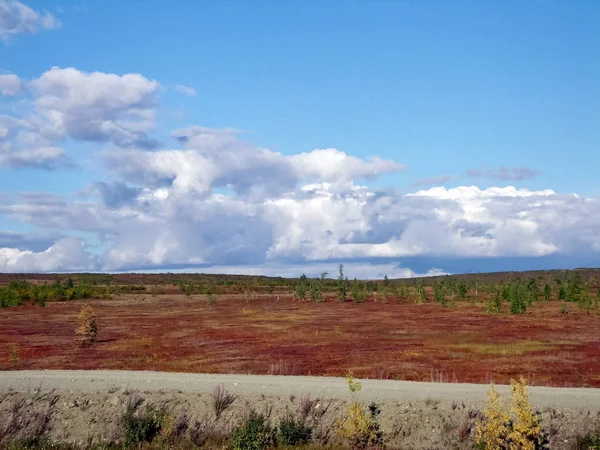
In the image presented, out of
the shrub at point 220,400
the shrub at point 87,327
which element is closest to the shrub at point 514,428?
the shrub at point 220,400

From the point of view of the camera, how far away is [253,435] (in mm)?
18625

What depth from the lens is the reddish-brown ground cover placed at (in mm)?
31688

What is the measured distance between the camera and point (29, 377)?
2527 centimetres

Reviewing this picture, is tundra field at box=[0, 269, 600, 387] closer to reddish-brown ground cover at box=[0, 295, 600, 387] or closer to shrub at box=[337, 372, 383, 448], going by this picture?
reddish-brown ground cover at box=[0, 295, 600, 387]

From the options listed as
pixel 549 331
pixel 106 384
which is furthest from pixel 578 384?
pixel 549 331

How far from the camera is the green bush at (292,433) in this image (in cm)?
1895

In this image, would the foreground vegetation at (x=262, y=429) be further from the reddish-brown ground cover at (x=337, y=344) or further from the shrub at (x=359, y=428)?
the reddish-brown ground cover at (x=337, y=344)

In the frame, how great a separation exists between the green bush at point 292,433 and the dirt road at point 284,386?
75.1 inches

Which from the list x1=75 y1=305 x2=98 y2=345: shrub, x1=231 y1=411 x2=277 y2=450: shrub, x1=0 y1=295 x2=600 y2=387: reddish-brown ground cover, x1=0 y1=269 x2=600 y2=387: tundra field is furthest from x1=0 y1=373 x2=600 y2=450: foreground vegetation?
x1=75 y1=305 x2=98 y2=345: shrub

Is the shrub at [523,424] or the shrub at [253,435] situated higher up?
the shrub at [523,424]

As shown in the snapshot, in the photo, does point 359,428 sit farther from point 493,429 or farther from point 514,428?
point 514,428

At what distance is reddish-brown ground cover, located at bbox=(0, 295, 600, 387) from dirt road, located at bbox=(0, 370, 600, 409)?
4.86 metres

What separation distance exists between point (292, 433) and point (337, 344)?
25.3 meters

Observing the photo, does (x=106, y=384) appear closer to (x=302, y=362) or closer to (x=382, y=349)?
(x=302, y=362)
